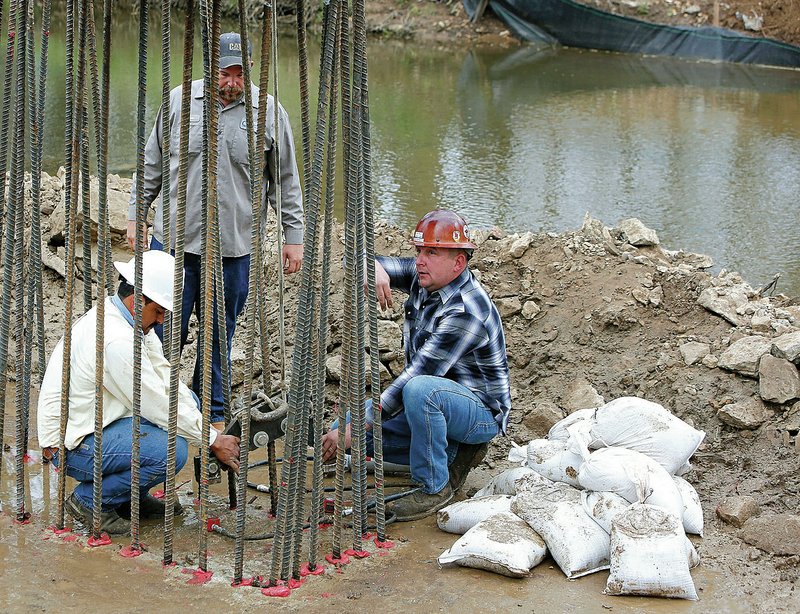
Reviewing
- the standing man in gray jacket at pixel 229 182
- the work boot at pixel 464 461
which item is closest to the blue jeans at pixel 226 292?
the standing man in gray jacket at pixel 229 182

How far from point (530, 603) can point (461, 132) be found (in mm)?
10025

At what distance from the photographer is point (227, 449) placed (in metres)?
3.99

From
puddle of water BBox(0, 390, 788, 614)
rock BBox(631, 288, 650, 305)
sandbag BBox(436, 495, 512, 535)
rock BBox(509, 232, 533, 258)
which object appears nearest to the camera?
puddle of water BBox(0, 390, 788, 614)

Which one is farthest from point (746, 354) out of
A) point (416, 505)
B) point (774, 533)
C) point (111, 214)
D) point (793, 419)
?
point (111, 214)

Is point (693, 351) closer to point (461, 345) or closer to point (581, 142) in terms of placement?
point (461, 345)

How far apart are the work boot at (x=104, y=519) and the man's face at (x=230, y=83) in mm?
1985

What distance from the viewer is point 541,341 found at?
5863 mm

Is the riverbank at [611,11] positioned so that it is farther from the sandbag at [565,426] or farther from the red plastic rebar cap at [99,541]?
the red plastic rebar cap at [99,541]

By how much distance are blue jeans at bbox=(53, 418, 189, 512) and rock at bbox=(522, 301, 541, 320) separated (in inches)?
99.6

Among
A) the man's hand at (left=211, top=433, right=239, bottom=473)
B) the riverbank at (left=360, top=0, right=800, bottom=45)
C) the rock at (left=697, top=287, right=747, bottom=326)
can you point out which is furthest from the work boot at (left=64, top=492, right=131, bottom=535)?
the riverbank at (left=360, top=0, right=800, bottom=45)

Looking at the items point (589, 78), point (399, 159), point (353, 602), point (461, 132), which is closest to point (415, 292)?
point (353, 602)

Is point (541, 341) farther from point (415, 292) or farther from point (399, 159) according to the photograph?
point (399, 159)

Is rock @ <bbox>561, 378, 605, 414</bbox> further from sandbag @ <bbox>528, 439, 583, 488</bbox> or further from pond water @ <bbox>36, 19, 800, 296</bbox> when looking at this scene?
pond water @ <bbox>36, 19, 800, 296</bbox>

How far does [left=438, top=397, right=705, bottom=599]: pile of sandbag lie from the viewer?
3.68m
